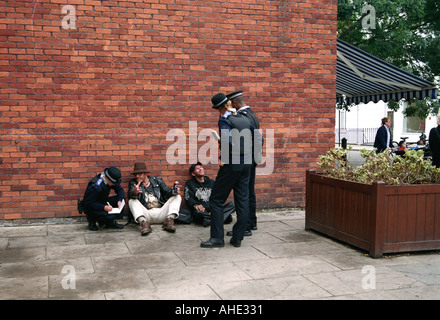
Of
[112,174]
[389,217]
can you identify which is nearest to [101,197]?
[112,174]

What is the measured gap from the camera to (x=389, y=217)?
5727 millimetres

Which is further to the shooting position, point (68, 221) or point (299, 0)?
point (299, 0)

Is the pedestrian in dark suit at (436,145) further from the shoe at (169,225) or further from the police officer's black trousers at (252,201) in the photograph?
the shoe at (169,225)

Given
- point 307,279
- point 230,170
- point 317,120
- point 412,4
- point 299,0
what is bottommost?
point 307,279

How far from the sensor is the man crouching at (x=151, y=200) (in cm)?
716

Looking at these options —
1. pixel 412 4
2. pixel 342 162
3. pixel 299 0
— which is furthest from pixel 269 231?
pixel 412 4

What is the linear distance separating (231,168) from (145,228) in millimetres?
1718

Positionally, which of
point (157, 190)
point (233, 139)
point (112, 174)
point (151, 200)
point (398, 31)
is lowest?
point (151, 200)

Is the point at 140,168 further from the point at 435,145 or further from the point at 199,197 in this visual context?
the point at 435,145

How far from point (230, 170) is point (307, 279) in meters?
1.76

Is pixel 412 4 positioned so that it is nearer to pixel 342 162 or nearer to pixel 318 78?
pixel 318 78

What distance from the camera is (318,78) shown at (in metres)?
8.67

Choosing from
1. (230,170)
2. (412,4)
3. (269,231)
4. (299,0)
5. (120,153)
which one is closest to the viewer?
(230,170)

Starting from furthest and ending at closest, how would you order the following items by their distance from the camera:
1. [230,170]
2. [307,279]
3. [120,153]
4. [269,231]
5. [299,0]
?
[299,0]
[120,153]
[269,231]
[230,170]
[307,279]
